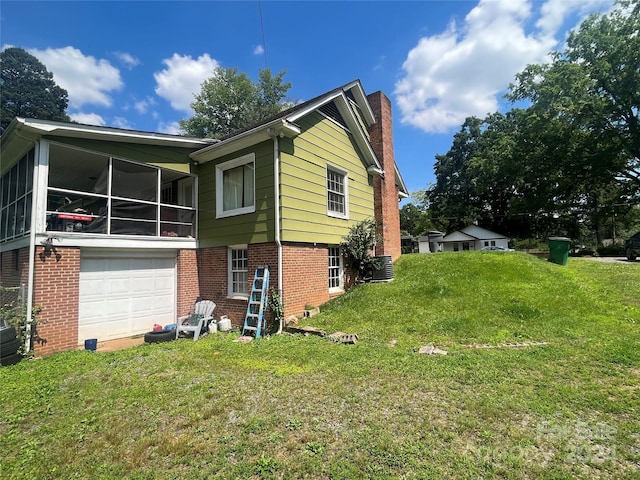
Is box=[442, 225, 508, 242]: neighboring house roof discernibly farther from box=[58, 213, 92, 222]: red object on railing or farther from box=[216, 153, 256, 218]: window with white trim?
box=[58, 213, 92, 222]: red object on railing

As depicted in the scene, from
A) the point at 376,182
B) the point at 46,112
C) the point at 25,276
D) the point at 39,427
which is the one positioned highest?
the point at 46,112

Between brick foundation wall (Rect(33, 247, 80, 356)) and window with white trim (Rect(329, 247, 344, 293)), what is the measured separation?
6.92 metres

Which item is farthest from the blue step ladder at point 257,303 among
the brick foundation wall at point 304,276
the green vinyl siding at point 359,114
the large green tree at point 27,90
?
the large green tree at point 27,90

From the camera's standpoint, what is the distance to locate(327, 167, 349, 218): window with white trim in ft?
34.9

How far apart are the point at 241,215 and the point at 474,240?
39251 mm

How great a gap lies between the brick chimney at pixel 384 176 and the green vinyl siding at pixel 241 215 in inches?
228

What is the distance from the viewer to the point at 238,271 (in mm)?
9352

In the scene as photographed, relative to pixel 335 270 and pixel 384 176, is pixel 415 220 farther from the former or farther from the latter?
pixel 335 270

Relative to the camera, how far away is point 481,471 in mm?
2746

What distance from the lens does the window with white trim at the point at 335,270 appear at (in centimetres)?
1066

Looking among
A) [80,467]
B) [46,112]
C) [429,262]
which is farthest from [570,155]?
[46,112]

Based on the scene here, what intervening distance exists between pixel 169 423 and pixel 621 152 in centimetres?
3608

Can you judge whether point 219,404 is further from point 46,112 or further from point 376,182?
point 46,112

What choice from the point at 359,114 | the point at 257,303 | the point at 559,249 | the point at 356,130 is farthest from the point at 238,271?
the point at 559,249
